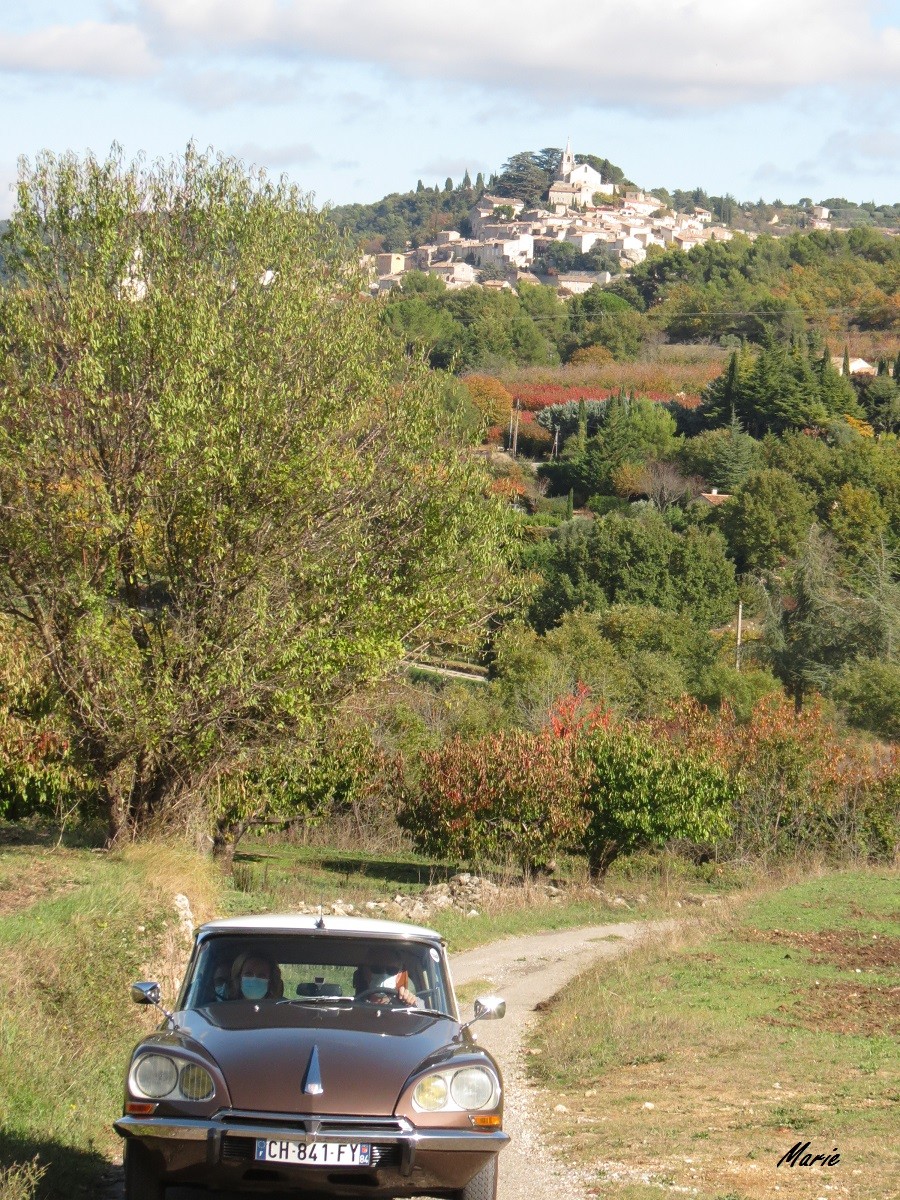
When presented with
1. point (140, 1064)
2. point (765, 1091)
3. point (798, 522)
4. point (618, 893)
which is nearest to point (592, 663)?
point (618, 893)

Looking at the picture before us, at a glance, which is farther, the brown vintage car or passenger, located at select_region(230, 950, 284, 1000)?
passenger, located at select_region(230, 950, 284, 1000)

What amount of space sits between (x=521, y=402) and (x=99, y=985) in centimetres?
11788

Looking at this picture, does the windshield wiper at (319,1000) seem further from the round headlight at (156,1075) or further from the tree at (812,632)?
the tree at (812,632)

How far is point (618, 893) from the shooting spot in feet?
102

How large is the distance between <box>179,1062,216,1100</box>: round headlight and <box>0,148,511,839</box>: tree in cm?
1276

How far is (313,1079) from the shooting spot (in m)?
6.14

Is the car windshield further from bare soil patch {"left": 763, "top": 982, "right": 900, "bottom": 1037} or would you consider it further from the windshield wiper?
bare soil patch {"left": 763, "top": 982, "right": 900, "bottom": 1037}

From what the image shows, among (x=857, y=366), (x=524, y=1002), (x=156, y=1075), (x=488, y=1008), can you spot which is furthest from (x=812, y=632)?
(x=857, y=366)

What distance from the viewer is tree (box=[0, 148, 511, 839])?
18906 millimetres

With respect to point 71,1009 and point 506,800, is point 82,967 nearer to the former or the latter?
point 71,1009

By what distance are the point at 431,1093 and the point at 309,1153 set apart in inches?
25.0

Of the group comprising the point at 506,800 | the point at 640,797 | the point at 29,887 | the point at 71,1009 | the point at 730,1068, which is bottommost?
the point at 506,800

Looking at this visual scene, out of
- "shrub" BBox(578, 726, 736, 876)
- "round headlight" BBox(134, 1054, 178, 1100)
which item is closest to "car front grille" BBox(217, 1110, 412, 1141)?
"round headlight" BBox(134, 1054, 178, 1100)

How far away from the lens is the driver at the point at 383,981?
23.9 ft
